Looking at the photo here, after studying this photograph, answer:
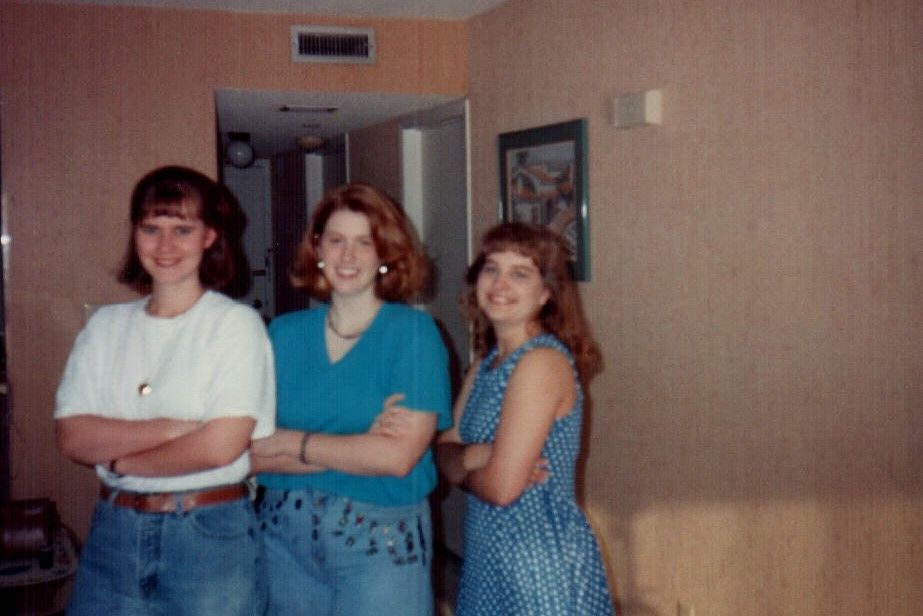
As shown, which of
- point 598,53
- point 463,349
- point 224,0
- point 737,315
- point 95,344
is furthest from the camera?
point 463,349

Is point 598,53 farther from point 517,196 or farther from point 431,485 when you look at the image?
point 431,485

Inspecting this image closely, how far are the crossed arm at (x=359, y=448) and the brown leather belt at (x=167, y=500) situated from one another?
117mm

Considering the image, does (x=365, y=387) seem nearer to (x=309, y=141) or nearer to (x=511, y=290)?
(x=511, y=290)

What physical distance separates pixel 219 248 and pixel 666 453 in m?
1.74

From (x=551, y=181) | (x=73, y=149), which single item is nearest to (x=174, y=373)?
(x=551, y=181)

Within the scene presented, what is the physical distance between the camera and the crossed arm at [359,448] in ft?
5.53

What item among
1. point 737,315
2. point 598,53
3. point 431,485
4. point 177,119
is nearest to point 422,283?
point 431,485

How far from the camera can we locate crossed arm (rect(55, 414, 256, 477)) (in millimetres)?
1596

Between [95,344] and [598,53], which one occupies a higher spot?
[598,53]

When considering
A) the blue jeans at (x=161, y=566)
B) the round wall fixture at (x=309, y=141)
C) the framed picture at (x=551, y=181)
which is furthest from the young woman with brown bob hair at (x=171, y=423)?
the round wall fixture at (x=309, y=141)

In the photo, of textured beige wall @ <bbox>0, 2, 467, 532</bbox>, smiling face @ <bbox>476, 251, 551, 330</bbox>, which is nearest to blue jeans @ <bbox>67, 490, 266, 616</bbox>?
smiling face @ <bbox>476, 251, 551, 330</bbox>

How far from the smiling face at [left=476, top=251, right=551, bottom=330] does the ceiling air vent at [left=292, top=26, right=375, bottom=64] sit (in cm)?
229

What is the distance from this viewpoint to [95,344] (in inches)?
66.0

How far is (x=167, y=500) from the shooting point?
160 cm
